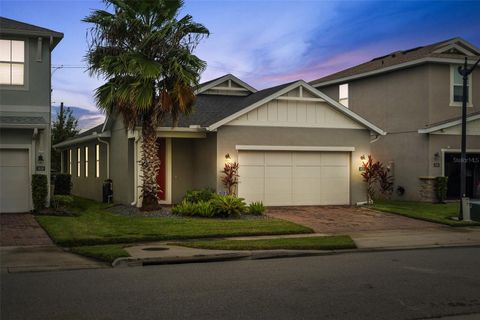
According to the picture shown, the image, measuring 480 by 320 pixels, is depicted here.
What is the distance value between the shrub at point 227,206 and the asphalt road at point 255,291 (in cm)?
669

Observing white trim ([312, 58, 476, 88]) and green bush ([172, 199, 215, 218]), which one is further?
white trim ([312, 58, 476, 88])

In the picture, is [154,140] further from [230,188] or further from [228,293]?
[228,293]

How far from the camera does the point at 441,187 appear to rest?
24.5 m

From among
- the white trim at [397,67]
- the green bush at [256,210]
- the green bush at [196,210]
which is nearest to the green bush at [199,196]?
the green bush at [196,210]

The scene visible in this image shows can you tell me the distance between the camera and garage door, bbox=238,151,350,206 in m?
21.4

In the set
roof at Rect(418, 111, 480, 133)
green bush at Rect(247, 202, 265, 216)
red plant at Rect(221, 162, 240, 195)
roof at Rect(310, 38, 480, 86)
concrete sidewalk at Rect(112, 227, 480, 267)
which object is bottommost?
concrete sidewalk at Rect(112, 227, 480, 267)

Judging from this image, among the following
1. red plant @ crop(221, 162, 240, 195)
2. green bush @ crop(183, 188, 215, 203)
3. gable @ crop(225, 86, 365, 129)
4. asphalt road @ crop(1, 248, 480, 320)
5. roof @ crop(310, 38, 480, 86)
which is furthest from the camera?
roof @ crop(310, 38, 480, 86)

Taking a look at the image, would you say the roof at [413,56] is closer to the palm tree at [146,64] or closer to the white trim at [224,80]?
the white trim at [224,80]

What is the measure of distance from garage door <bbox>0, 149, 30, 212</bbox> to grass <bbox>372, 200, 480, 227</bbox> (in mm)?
13256

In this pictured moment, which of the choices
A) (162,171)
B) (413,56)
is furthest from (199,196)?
(413,56)

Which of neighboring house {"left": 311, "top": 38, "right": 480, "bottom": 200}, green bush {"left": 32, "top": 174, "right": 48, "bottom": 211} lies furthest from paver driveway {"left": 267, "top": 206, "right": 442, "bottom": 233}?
green bush {"left": 32, "top": 174, "right": 48, "bottom": 211}

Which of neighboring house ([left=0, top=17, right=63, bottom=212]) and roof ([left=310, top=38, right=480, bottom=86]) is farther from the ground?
roof ([left=310, top=38, right=480, bottom=86])

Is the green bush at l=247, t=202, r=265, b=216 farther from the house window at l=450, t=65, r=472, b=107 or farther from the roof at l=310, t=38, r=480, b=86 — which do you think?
the house window at l=450, t=65, r=472, b=107

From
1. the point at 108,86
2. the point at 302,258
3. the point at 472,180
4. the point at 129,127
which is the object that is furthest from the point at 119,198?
the point at 472,180
